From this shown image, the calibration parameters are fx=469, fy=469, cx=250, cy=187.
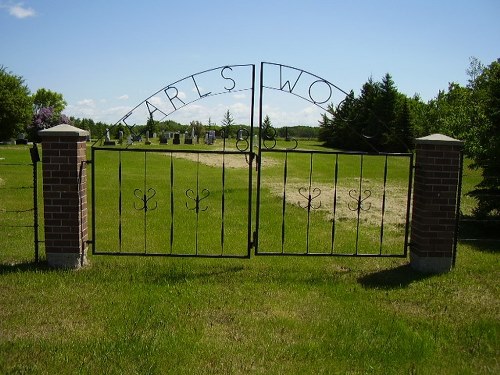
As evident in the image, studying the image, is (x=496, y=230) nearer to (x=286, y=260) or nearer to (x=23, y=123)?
(x=286, y=260)

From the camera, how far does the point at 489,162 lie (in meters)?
8.24

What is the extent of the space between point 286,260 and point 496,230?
4515 millimetres

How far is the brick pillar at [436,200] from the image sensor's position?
5.09 meters

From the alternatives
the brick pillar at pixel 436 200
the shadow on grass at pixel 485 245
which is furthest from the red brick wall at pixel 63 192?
the shadow on grass at pixel 485 245

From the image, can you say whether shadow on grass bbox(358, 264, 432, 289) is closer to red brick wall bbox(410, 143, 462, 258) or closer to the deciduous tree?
red brick wall bbox(410, 143, 462, 258)

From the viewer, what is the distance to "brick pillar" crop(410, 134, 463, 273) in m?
5.09

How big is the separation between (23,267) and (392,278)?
155 inches

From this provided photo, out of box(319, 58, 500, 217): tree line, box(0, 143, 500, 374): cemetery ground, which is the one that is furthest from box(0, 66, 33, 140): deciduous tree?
box(0, 143, 500, 374): cemetery ground

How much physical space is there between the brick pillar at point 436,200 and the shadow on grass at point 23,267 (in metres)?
4.06

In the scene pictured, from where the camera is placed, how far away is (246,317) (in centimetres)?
387

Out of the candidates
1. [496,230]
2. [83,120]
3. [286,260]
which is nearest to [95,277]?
[286,260]

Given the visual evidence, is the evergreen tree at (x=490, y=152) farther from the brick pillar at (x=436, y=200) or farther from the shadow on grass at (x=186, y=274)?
the shadow on grass at (x=186, y=274)

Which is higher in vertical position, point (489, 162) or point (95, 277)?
point (489, 162)

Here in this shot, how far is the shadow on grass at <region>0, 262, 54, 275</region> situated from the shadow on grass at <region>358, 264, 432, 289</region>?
336 centimetres
